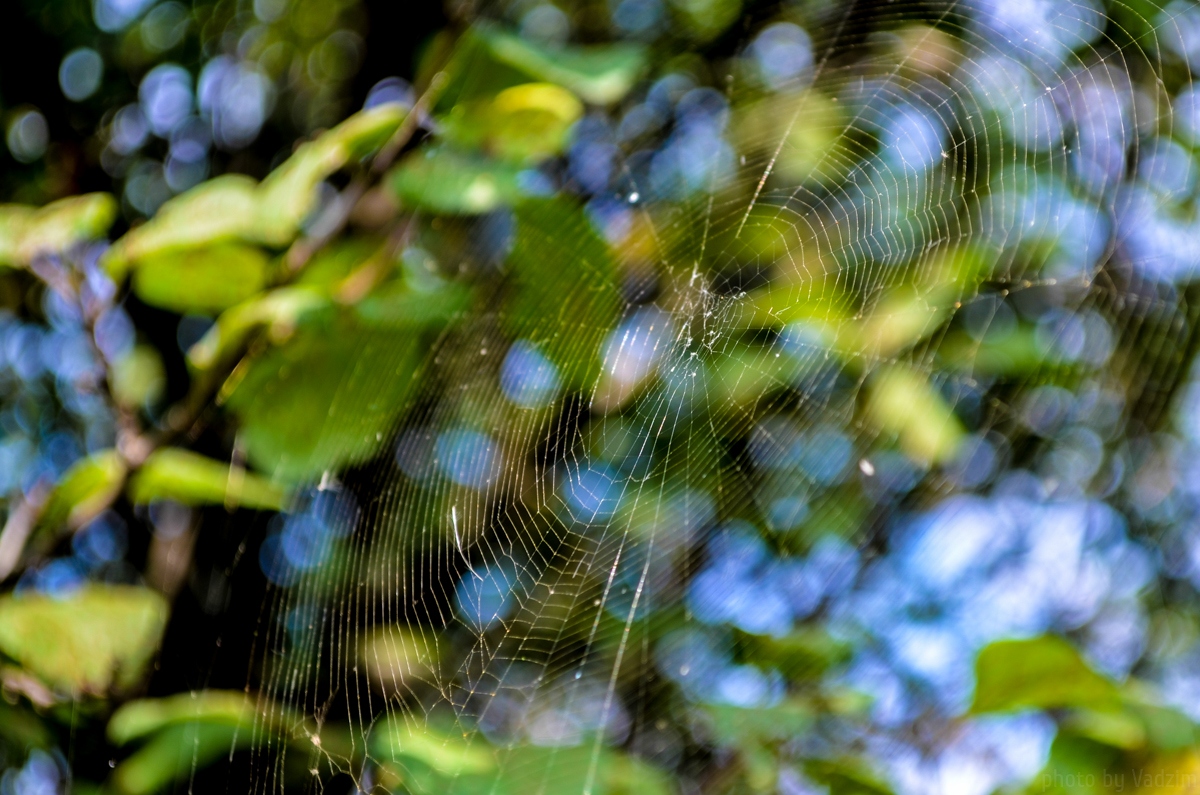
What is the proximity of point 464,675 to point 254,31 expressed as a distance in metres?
1.38

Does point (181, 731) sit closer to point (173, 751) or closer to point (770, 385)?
point (173, 751)

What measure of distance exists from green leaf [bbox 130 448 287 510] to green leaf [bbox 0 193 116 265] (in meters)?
0.23

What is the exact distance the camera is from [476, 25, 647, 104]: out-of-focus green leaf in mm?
892

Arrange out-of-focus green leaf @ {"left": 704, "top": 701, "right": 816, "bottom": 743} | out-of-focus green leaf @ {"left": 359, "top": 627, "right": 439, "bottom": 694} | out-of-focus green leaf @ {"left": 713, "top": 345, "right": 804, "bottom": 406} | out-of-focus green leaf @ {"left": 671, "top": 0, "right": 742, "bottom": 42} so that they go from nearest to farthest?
1. out-of-focus green leaf @ {"left": 704, "top": 701, "right": 816, "bottom": 743}
2. out-of-focus green leaf @ {"left": 359, "top": 627, "right": 439, "bottom": 694}
3. out-of-focus green leaf @ {"left": 713, "top": 345, "right": 804, "bottom": 406}
4. out-of-focus green leaf @ {"left": 671, "top": 0, "right": 742, "bottom": 42}

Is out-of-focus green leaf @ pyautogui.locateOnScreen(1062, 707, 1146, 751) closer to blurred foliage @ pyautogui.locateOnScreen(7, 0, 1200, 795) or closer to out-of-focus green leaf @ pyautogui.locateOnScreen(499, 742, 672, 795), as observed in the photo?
blurred foliage @ pyautogui.locateOnScreen(7, 0, 1200, 795)

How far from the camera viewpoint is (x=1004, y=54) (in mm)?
1546

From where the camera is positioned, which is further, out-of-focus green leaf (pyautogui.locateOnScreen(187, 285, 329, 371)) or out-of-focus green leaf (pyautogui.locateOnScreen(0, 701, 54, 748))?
out-of-focus green leaf (pyautogui.locateOnScreen(0, 701, 54, 748))

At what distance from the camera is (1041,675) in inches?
36.6

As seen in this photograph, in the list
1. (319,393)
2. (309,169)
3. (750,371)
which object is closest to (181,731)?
(319,393)

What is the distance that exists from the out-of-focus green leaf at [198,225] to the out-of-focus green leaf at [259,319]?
7cm

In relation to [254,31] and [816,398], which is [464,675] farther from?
[254,31]

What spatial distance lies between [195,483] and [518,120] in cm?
50

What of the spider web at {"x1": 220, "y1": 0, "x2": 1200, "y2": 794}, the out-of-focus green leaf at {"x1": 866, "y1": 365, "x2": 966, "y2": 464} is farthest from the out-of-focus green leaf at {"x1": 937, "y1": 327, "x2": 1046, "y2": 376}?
the out-of-focus green leaf at {"x1": 866, "y1": 365, "x2": 966, "y2": 464}

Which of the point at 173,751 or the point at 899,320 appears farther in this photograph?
the point at 899,320
